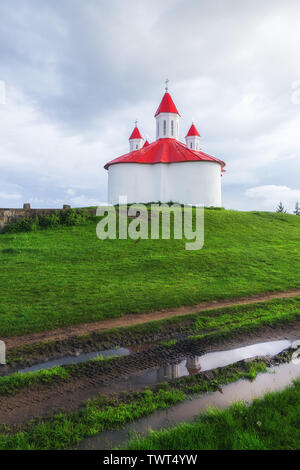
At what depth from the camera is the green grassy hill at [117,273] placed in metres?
8.92

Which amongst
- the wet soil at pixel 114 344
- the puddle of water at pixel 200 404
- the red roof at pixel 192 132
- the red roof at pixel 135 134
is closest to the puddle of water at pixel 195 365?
the wet soil at pixel 114 344

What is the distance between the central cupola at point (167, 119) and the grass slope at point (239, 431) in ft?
114

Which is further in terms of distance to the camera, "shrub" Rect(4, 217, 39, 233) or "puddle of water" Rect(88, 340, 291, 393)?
"shrub" Rect(4, 217, 39, 233)

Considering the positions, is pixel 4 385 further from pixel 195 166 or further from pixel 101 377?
pixel 195 166

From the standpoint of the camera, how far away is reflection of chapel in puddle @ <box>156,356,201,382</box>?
5.60 meters

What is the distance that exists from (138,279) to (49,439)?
822cm

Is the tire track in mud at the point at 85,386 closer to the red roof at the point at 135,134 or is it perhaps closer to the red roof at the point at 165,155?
the red roof at the point at 165,155

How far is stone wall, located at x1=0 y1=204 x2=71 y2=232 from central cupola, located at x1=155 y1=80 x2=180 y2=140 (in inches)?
843

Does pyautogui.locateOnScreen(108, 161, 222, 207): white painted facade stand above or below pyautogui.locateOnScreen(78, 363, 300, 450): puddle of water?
above

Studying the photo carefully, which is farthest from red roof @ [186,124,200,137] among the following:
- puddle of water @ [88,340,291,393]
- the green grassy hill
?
puddle of water @ [88,340,291,393]

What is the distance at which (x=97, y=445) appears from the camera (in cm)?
379

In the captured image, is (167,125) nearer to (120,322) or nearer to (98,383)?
(120,322)

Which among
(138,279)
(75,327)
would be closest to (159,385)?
(75,327)

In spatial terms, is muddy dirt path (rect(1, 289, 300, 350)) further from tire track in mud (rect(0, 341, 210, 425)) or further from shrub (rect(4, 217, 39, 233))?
shrub (rect(4, 217, 39, 233))
